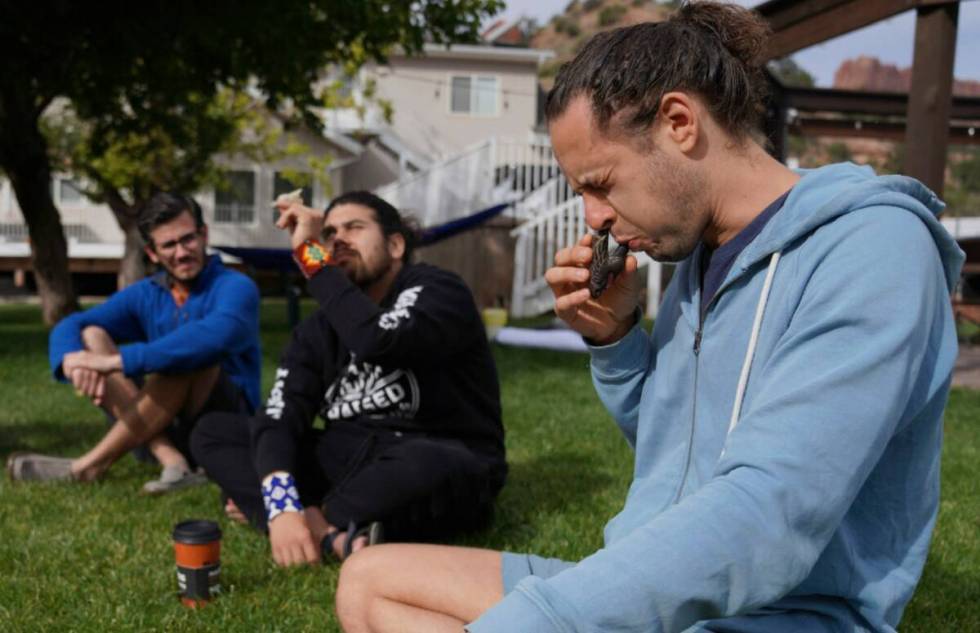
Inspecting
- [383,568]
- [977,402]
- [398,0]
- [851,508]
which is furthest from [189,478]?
[398,0]

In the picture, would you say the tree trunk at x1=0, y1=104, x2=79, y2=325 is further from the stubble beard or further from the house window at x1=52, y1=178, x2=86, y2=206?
the house window at x1=52, y1=178, x2=86, y2=206

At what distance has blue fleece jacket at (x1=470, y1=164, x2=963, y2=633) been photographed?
126 cm

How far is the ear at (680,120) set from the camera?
59.9 inches

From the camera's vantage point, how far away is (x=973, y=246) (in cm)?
1845

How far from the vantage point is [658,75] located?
1.53m

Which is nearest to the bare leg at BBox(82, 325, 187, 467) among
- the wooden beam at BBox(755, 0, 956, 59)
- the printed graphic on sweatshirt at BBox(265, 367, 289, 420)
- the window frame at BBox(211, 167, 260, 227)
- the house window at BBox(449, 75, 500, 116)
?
the printed graphic on sweatshirt at BBox(265, 367, 289, 420)

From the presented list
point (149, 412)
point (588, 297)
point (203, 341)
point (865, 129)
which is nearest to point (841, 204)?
point (588, 297)

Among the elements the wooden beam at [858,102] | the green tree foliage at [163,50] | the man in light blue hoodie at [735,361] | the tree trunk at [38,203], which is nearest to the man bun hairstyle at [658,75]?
the man in light blue hoodie at [735,361]

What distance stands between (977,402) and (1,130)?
1202 cm

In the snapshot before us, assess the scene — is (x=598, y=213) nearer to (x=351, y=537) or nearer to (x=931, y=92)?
(x=351, y=537)

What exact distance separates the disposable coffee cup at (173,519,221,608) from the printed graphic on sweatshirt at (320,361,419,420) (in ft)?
2.64

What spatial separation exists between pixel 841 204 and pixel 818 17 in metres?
6.83

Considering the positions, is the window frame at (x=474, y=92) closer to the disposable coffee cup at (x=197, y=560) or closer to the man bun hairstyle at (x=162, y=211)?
the man bun hairstyle at (x=162, y=211)

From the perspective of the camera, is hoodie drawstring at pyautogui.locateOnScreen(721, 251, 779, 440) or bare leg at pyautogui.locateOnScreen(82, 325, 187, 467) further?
bare leg at pyautogui.locateOnScreen(82, 325, 187, 467)
